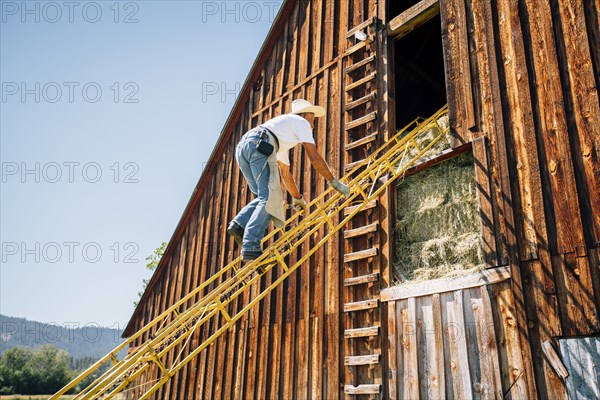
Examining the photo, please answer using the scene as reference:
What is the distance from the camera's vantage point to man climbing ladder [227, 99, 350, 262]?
16.1 ft

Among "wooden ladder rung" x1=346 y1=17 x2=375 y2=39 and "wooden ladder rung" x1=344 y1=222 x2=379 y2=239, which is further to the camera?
"wooden ladder rung" x1=346 y1=17 x2=375 y2=39

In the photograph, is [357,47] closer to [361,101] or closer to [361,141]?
[361,101]

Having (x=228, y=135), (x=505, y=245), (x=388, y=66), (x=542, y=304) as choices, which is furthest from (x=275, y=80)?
(x=542, y=304)

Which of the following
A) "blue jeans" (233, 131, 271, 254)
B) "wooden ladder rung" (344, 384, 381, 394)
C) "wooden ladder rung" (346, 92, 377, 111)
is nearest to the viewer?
"blue jeans" (233, 131, 271, 254)

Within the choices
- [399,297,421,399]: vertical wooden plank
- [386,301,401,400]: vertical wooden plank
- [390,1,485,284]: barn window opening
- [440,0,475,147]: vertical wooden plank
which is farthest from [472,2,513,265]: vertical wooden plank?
[386,301,401,400]: vertical wooden plank

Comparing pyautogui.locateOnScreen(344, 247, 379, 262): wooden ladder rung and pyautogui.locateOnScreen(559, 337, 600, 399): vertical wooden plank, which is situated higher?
pyautogui.locateOnScreen(344, 247, 379, 262): wooden ladder rung

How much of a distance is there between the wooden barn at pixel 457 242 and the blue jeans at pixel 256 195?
223 cm

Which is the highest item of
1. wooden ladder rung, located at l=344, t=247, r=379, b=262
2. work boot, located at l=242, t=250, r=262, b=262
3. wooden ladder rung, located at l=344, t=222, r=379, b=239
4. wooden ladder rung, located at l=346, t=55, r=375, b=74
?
wooden ladder rung, located at l=346, t=55, r=375, b=74

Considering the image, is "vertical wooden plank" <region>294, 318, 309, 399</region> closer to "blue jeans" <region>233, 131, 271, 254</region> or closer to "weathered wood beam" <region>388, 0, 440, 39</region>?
"blue jeans" <region>233, 131, 271, 254</region>

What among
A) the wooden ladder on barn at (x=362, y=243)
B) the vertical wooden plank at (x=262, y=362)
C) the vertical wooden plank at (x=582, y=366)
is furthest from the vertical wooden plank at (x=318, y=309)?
the vertical wooden plank at (x=582, y=366)

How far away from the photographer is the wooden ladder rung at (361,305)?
21.2ft

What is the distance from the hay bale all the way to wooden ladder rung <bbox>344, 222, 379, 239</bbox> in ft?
1.05

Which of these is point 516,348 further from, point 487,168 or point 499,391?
point 487,168

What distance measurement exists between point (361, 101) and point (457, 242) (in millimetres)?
2994
